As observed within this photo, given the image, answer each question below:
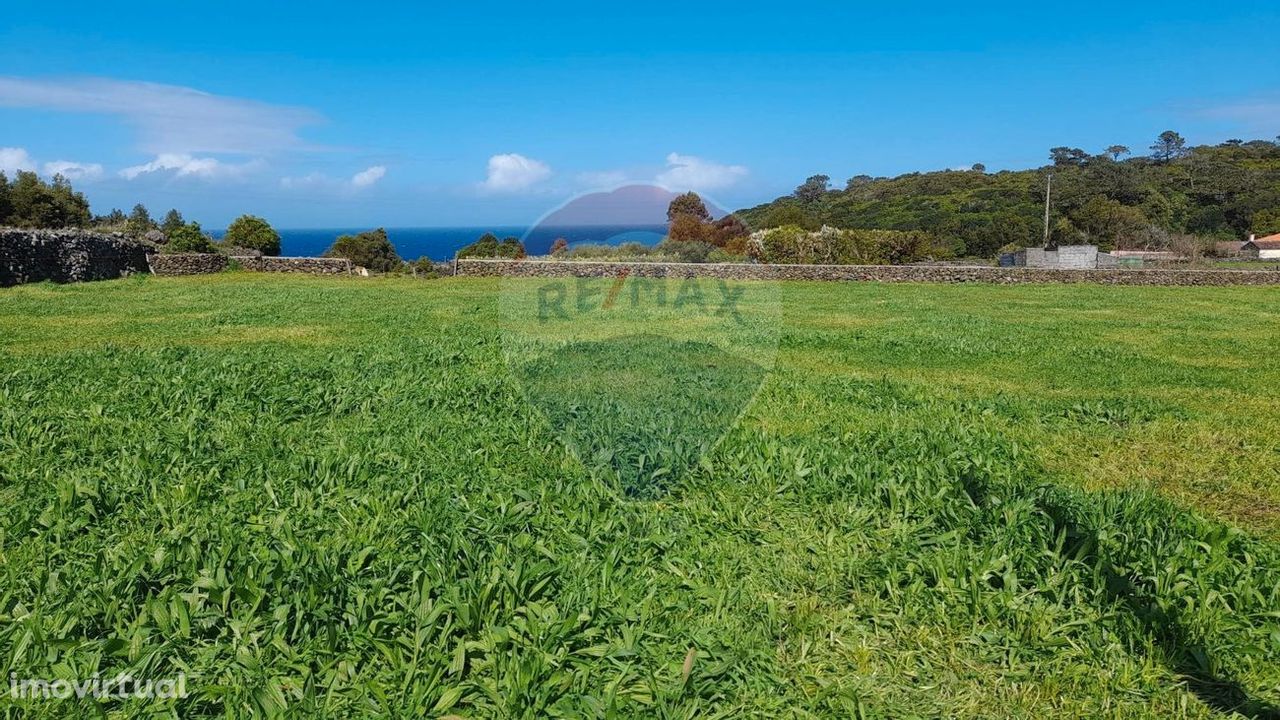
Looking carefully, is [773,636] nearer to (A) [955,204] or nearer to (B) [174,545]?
(B) [174,545]

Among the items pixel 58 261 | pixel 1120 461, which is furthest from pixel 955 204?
pixel 1120 461

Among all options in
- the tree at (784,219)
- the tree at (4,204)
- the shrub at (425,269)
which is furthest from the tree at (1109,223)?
the tree at (4,204)

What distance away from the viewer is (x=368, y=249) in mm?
55906

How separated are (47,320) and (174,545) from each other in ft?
40.1

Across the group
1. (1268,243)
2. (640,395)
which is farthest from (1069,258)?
(1268,243)

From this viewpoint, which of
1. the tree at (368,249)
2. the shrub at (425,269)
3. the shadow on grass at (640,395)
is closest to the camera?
the shadow on grass at (640,395)

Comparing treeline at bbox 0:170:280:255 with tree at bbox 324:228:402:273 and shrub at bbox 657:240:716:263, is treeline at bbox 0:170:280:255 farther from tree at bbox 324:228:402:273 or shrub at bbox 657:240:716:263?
shrub at bbox 657:240:716:263

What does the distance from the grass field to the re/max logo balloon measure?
0.88 meters

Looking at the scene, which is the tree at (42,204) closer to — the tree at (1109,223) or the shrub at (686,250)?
the shrub at (686,250)

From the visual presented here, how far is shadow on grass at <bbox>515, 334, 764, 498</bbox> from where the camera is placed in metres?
5.36

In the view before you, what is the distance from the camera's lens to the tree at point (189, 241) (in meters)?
30.8

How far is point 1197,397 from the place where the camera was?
8.00 m

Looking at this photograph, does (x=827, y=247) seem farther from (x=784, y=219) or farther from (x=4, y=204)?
(x=4, y=204)

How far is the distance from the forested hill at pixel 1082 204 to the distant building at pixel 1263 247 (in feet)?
7.88
